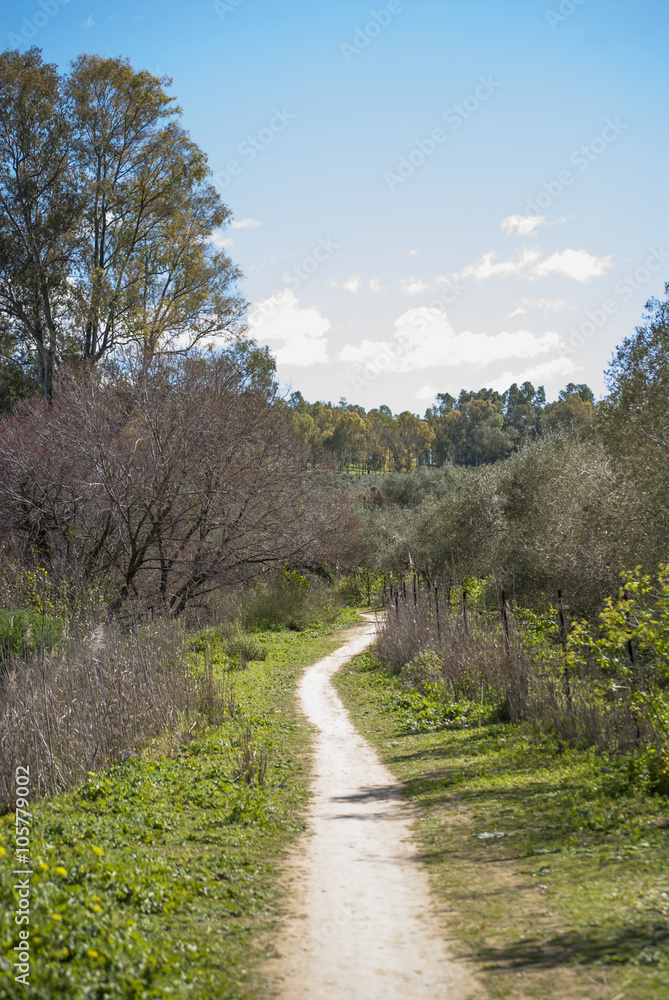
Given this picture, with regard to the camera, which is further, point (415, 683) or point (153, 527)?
point (153, 527)

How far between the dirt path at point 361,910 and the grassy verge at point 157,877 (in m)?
0.25

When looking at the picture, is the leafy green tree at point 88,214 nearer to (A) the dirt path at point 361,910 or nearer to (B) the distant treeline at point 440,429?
(A) the dirt path at point 361,910

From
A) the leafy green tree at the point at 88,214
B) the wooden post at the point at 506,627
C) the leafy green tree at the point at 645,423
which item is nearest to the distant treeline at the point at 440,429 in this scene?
the leafy green tree at the point at 88,214

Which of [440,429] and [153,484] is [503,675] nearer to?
[153,484]

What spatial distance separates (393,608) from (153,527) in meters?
5.91

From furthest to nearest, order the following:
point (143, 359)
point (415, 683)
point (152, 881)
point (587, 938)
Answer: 1. point (143, 359)
2. point (415, 683)
3. point (152, 881)
4. point (587, 938)

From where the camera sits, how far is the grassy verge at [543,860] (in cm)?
405

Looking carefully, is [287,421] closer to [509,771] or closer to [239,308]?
[239,308]

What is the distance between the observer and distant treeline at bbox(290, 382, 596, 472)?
3250 inches

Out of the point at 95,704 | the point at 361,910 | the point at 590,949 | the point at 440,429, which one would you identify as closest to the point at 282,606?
the point at 95,704

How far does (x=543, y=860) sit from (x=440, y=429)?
333 ft

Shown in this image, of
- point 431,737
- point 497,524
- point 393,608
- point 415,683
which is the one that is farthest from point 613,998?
point 497,524

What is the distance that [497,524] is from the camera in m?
28.3

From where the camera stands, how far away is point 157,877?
5125 mm
